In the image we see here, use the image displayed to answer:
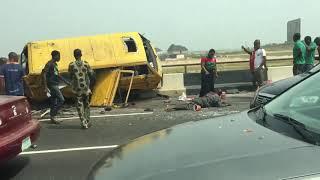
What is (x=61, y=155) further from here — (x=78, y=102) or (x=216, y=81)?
(x=216, y=81)

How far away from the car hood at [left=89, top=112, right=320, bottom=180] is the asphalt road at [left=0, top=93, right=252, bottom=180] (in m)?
1.27

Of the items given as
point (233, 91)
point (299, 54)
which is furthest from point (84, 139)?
point (233, 91)

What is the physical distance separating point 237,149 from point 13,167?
5129 millimetres

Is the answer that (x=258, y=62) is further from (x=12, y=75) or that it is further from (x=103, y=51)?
(x=12, y=75)

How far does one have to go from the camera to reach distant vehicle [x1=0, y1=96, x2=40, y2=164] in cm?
667

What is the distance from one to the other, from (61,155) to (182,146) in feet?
16.7

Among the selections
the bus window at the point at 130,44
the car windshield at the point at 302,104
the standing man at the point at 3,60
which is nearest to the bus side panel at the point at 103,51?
the bus window at the point at 130,44

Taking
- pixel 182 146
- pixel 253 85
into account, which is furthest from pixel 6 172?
pixel 253 85

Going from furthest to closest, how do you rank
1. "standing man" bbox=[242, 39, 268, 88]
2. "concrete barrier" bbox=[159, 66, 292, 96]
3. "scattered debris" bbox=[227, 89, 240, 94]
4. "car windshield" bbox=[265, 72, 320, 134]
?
"concrete barrier" bbox=[159, 66, 292, 96]
"scattered debris" bbox=[227, 89, 240, 94]
"standing man" bbox=[242, 39, 268, 88]
"car windshield" bbox=[265, 72, 320, 134]

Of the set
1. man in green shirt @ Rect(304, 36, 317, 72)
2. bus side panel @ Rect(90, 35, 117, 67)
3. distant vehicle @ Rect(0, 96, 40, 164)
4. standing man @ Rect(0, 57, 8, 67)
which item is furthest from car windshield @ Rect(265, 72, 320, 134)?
man in green shirt @ Rect(304, 36, 317, 72)

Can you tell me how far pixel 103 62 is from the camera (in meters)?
14.4

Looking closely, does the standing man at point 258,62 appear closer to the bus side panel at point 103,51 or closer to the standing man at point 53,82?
the bus side panel at point 103,51

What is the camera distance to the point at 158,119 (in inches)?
456

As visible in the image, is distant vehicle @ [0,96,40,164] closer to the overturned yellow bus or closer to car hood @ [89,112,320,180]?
car hood @ [89,112,320,180]
